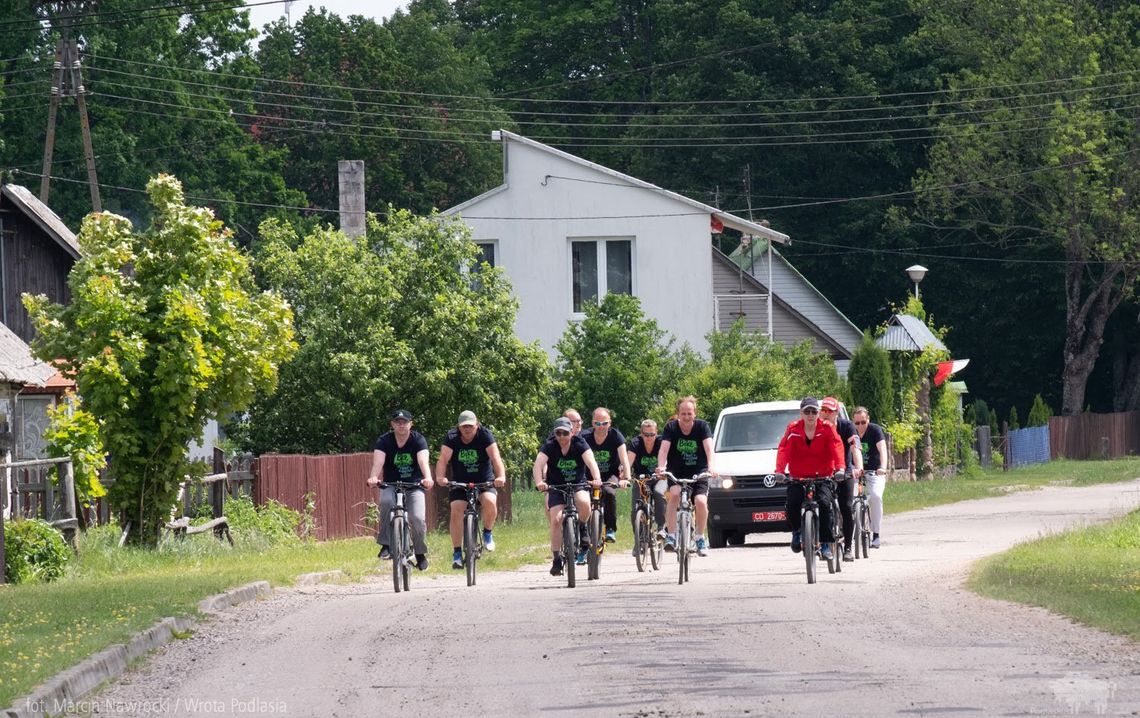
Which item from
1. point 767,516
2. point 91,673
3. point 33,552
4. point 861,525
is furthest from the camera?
point 767,516

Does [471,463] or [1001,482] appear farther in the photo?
[1001,482]

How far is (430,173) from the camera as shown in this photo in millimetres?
67312

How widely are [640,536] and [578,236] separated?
28076 mm

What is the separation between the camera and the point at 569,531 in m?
18.2

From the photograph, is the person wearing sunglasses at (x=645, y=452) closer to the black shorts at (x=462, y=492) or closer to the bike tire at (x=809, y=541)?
the black shorts at (x=462, y=492)

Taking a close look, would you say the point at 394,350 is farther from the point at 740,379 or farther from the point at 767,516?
the point at 740,379

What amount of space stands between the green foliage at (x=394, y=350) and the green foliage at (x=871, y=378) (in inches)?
601

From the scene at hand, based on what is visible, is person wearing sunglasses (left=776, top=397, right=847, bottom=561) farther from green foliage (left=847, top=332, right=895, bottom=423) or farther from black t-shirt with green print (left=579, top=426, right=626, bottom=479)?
green foliage (left=847, top=332, right=895, bottom=423)

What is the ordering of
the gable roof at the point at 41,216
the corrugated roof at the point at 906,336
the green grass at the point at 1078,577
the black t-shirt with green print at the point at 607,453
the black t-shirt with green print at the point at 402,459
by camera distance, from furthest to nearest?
the corrugated roof at the point at 906,336 → the gable roof at the point at 41,216 → the black t-shirt with green print at the point at 607,453 → the black t-shirt with green print at the point at 402,459 → the green grass at the point at 1078,577

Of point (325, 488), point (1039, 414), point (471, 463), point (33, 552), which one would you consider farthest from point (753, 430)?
point (1039, 414)

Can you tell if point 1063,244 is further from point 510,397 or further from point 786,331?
point 510,397

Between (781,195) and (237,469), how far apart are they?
4139 cm

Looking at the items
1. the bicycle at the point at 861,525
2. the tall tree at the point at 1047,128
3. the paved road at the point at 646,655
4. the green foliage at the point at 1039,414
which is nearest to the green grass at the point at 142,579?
the paved road at the point at 646,655

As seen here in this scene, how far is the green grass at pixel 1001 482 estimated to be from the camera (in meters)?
39.2
